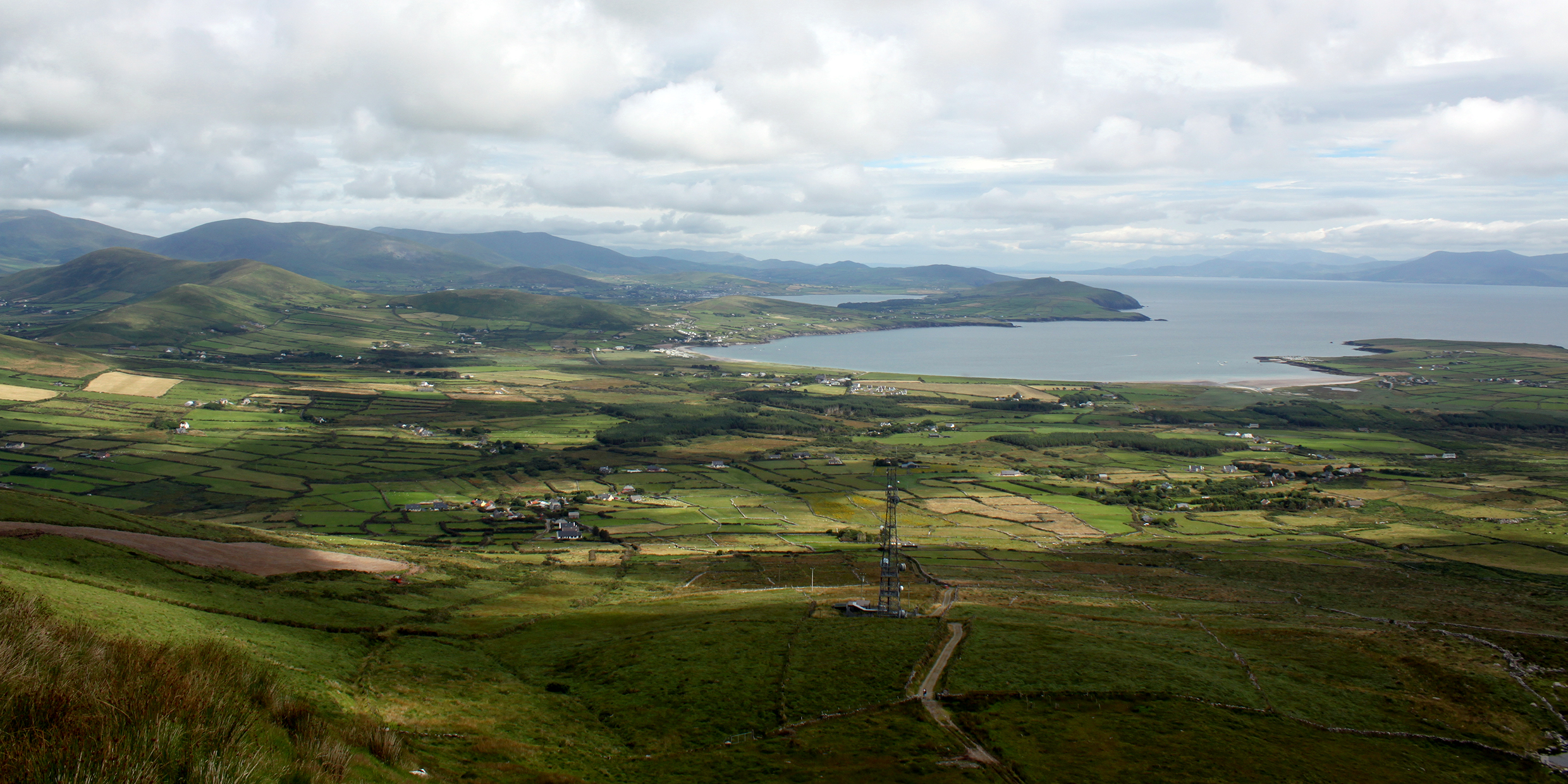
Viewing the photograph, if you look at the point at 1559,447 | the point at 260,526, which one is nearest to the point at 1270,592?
the point at 260,526

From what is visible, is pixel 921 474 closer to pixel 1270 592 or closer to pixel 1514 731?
pixel 1270 592

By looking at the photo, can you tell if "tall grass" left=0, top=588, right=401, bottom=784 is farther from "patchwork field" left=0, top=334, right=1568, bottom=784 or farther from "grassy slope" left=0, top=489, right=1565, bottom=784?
"patchwork field" left=0, top=334, right=1568, bottom=784

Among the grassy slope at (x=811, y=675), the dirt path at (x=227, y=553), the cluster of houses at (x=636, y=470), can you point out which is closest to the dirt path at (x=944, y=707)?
the grassy slope at (x=811, y=675)

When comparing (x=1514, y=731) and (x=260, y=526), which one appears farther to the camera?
(x=260, y=526)

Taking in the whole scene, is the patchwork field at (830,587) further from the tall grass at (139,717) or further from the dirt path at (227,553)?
the tall grass at (139,717)

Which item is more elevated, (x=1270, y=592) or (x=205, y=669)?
(x=205, y=669)

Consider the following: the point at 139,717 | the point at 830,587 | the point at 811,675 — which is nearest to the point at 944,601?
the point at 830,587
